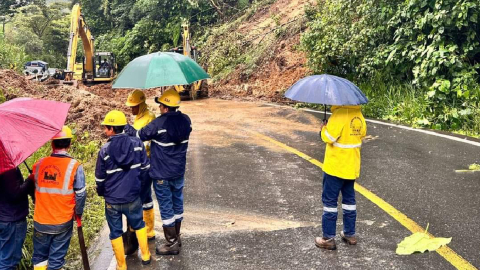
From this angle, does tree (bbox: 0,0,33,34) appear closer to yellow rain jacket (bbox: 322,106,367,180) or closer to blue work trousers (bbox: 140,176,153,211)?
blue work trousers (bbox: 140,176,153,211)

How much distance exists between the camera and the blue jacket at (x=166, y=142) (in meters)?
4.82

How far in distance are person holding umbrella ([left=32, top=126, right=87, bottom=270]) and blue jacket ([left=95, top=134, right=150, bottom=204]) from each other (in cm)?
27

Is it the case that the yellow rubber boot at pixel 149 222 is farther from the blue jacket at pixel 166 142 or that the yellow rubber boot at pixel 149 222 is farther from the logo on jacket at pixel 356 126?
the logo on jacket at pixel 356 126

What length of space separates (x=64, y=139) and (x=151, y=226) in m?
1.69

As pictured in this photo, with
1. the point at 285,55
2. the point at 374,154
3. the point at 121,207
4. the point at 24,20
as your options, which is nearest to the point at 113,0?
the point at 24,20

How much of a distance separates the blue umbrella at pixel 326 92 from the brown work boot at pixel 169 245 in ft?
6.72

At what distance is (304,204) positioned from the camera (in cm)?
616

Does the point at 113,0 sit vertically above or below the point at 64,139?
above

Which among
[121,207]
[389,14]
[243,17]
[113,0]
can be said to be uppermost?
[113,0]

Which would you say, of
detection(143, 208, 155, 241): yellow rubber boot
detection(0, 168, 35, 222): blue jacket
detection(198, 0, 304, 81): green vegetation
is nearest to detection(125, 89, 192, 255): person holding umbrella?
detection(143, 208, 155, 241): yellow rubber boot

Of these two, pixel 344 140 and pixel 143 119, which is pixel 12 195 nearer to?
pixel 143 119

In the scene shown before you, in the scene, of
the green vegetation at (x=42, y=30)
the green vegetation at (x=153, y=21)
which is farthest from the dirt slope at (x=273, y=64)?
the green vegetation at (x=42, y=30)

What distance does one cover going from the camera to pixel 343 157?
189 inches

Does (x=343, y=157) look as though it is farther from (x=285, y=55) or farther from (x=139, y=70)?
(x=285, y=55)
